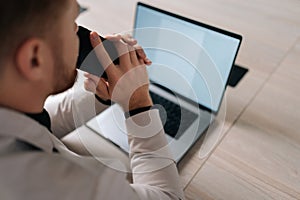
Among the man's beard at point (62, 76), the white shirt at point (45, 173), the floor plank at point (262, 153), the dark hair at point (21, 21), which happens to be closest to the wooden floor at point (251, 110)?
the floor plank at point (262, 153)

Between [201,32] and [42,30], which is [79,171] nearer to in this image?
[42,30]

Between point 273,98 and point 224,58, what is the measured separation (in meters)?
0.20

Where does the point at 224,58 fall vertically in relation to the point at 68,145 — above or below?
above

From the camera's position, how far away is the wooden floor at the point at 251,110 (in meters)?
0.66

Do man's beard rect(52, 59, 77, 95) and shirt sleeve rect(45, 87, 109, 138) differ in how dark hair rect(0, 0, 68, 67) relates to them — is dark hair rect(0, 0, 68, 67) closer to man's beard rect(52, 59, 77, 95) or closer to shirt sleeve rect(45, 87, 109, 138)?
man's beard rect(52, 59, 77, 95)

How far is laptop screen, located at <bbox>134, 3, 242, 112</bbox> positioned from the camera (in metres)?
0.77

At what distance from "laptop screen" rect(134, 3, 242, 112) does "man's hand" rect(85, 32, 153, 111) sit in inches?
6.5

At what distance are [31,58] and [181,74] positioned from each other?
1.67ft

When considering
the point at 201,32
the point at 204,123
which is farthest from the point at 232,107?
the point at 201,32

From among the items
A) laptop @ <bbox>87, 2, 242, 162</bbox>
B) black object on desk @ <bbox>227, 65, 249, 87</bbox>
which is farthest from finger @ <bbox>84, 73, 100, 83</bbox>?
black object on desk @ <bbox>227, 65, 249, 87</bbox>

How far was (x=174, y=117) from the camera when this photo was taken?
79 cm

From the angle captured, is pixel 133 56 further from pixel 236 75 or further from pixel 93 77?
pixel 236 75

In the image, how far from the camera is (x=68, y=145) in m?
0.71

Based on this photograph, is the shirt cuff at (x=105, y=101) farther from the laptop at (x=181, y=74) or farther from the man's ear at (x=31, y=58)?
the man's ear at (x=31, y=58)
